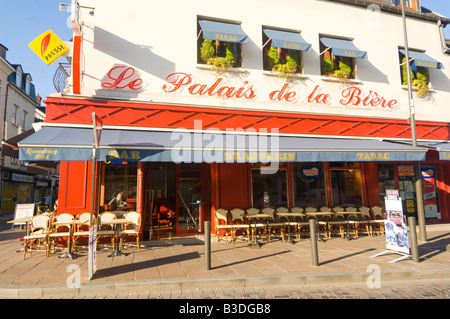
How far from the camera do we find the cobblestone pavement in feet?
14.0

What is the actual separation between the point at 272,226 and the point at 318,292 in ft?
13.7

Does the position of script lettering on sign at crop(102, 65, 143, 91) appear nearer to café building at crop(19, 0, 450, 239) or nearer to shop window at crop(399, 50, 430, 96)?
café building at crop(19, 0, 450, 239)

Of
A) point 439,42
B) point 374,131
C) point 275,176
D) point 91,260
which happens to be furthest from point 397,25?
point 91,260

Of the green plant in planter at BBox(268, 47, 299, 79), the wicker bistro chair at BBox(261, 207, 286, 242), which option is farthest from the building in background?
the green plant in planter at BBox(268, 47, 299, 79)

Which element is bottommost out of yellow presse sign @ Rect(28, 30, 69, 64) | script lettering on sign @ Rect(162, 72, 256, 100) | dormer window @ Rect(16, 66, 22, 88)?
script lettering on sign @ Rect(162, 72, 256, 100)

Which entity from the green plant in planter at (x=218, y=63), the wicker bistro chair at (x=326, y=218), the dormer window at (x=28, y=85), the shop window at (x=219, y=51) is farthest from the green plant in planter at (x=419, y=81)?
the dormer window at (x=28, y=85)

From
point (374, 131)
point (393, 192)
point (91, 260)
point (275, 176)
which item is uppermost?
point (374, 131)

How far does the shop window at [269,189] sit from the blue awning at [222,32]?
4338 mm

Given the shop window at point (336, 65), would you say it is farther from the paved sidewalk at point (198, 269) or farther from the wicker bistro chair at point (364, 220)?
the paved sidewalk at point (198, 269)

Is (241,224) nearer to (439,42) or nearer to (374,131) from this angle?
(374,131)

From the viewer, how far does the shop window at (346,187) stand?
9906 mm

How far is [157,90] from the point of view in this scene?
8344 millimetres

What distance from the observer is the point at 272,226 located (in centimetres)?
862
